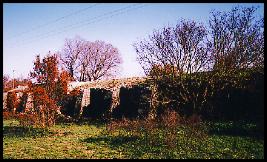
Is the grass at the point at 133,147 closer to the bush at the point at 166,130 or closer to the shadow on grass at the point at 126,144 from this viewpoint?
the shadow on grass at the point at 126,144

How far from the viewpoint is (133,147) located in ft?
40.5

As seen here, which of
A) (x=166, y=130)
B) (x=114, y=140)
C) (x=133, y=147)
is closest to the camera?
(x=133, y=147)

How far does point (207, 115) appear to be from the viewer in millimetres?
20156

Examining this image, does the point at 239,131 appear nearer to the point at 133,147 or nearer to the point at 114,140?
the point at 133,147

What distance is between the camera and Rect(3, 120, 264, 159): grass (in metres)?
10.7

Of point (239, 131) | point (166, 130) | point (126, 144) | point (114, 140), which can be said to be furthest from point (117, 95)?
point (239, 131)

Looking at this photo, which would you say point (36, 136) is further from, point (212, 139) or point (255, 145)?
point (255, 145)

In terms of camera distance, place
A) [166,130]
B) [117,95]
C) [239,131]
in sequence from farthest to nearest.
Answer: [117,95] < [166,130] < [239,131]

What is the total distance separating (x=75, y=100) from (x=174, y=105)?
1276 cm

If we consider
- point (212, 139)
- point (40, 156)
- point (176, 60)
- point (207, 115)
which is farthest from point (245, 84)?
point (40, 156)

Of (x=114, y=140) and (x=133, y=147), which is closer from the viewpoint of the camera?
(x=133, y=147)

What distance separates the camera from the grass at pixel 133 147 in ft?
35.2

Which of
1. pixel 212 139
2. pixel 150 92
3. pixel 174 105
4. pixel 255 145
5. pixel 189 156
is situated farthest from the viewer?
pixel 150 92

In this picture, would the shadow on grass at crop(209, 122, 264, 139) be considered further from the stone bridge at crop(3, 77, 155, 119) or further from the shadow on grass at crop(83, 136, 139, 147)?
the stone bridge at crop(3, 77, 155, 119)
